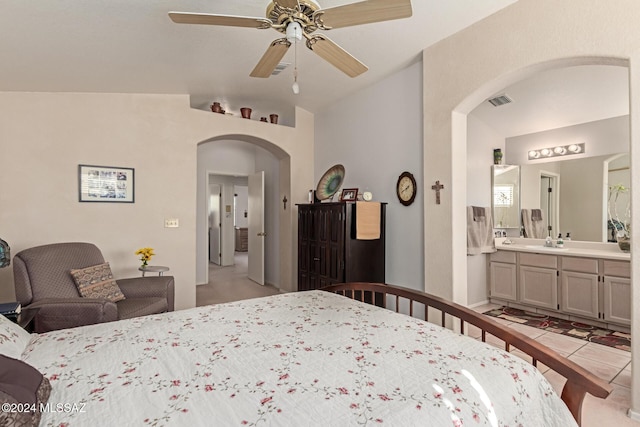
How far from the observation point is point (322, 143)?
4.89 meters

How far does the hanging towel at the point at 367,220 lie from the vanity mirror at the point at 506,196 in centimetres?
205

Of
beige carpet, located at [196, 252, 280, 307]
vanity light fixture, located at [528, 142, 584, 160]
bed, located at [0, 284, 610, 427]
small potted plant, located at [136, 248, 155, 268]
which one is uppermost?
vanity light fixture, located at [528, 142, 584, 160]

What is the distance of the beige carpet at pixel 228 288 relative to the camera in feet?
15.9

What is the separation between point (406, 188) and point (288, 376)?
2724mm

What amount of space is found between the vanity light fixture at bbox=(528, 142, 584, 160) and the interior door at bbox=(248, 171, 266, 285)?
4.17 metres

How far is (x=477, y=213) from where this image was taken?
428 centimetres

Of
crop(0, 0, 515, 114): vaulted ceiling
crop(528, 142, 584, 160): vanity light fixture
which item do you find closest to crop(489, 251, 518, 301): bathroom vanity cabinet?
crop(528, 142, 584, 160): vanity light fixture

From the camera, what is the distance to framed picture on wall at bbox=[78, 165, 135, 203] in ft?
11.4

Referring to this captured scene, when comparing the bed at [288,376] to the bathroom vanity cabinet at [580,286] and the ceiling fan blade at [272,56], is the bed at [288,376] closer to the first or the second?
the ceiling fan blade at [272,56]

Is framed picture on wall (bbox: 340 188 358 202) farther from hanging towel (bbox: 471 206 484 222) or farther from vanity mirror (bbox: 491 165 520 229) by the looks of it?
vanity mirror (bbox: 491 165 520 229)

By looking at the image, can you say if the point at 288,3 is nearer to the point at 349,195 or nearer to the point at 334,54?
the point at 334,54

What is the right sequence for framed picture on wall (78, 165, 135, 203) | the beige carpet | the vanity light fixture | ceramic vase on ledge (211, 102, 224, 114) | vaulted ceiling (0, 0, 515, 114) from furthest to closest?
the beige carpet → ceramic vase on ledge (211, 102, 224, 114) → the vanity light fixture → framed picture on wall (78, 165, 135, 203) → vaulted ceiling (0, 0, 515, 114)

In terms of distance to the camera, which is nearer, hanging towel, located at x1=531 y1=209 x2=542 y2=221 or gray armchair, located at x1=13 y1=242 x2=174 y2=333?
gray armchair, located at x1=13 y1=242 x2=174 y2=333

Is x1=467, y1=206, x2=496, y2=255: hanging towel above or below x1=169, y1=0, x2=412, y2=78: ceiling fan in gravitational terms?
below
